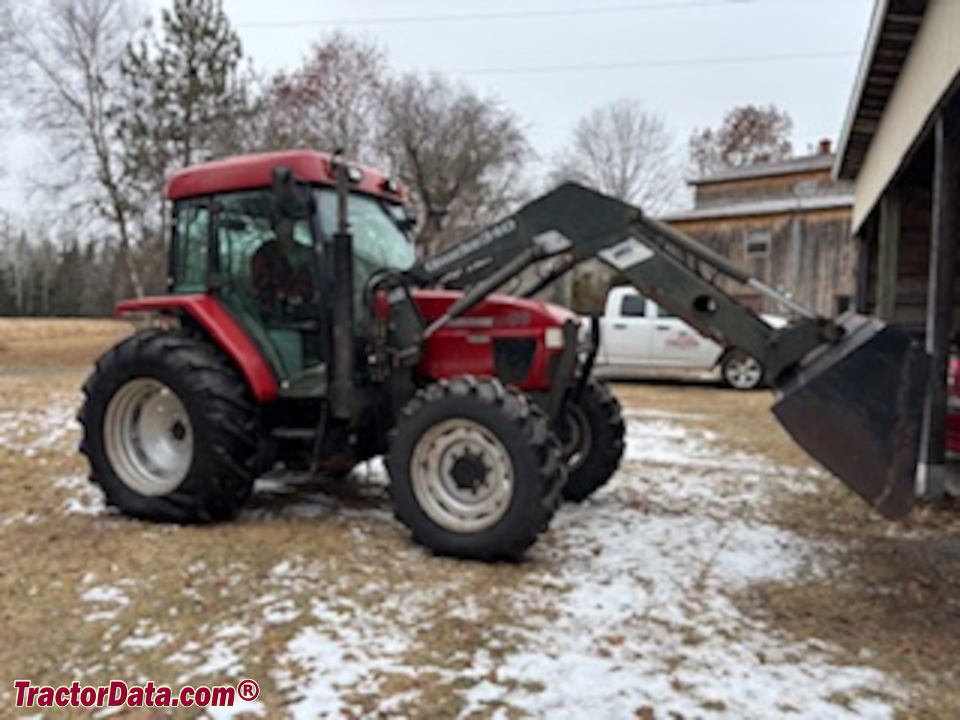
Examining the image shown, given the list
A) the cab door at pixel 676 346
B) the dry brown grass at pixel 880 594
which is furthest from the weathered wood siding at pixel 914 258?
the dry brown grass at pixel 880 594

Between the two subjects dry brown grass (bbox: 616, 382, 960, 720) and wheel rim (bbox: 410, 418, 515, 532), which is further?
wheel rim (bbox: 410, 418, 515, 532)

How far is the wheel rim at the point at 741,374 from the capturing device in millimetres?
13727

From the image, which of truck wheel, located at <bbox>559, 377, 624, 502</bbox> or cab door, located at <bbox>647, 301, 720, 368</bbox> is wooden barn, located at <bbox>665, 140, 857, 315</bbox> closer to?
cab door, located at <bbox>647, 301, 720, 368</bbox>

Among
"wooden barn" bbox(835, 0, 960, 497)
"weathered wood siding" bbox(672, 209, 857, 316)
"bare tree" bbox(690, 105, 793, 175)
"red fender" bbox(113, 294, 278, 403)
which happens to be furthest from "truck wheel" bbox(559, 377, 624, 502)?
"bare tree" bbox(690, 105, 793, 175)

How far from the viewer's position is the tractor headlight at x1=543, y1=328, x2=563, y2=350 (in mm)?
4836

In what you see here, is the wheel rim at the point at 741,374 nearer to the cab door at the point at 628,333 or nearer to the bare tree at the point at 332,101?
the cab door at the point at 628,333

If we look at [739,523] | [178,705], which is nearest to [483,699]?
[178,705]

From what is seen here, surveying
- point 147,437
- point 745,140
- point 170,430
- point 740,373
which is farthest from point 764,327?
point 745,140

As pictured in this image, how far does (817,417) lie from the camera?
381 cm

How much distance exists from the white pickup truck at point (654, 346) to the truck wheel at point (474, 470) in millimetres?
10013

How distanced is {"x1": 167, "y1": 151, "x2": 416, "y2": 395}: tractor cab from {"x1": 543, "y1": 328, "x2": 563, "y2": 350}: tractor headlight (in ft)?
3.71

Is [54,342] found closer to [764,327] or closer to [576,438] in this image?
[576,438]

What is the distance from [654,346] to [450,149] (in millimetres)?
15121

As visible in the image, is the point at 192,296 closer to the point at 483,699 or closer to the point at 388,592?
the point at 388,592
